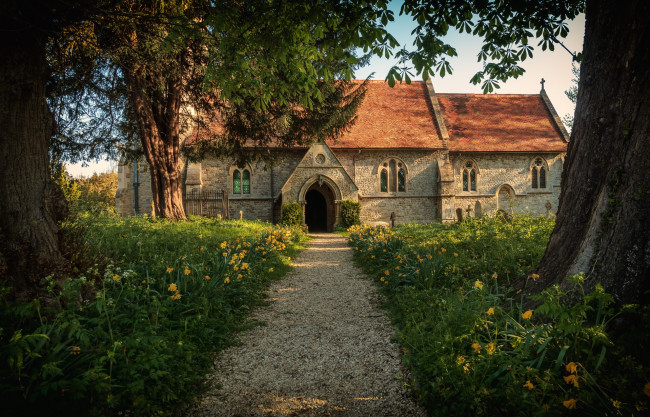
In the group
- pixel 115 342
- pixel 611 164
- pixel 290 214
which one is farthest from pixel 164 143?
pixel 611 164

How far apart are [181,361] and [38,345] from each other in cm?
105

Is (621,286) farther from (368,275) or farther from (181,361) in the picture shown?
(368,275)

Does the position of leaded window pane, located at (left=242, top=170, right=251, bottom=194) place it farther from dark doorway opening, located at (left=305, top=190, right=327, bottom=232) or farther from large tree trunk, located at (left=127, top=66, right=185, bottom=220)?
large tree trunk, located at (left=127, top=66, right=185, bottom=220)

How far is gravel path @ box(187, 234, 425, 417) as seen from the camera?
2730 mm

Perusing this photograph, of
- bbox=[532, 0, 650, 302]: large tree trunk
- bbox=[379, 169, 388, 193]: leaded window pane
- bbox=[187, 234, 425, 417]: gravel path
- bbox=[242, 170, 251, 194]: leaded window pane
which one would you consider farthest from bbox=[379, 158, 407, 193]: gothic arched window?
bbox=[532, 0, 650, 302]: large tree trunk

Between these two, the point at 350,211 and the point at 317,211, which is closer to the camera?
the point at 350,211

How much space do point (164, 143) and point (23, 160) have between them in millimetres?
8825

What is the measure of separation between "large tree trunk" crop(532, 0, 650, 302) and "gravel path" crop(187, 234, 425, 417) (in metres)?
1.95

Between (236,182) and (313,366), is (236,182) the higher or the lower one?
the higher one

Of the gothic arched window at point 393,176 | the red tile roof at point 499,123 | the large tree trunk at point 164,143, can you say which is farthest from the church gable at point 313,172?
the red tile roof at point 499,123

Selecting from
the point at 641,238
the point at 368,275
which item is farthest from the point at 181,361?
the point at 368,275

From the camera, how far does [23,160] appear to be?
3.45m

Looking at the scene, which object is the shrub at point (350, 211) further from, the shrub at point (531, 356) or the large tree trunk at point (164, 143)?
the shrub at point (531, 356)

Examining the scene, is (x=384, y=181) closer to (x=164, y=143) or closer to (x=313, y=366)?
(x=164, y=143)
